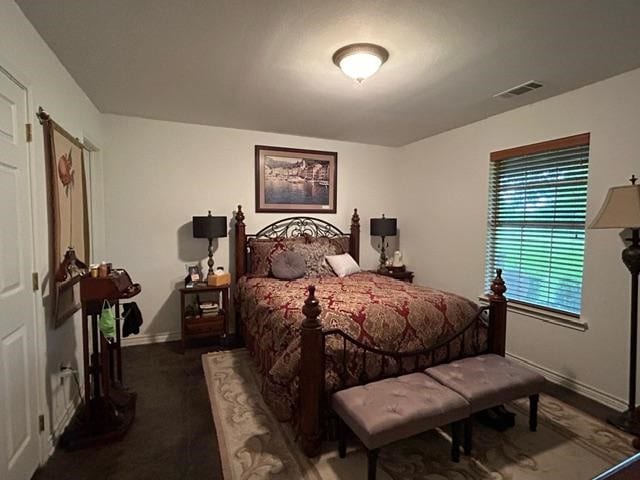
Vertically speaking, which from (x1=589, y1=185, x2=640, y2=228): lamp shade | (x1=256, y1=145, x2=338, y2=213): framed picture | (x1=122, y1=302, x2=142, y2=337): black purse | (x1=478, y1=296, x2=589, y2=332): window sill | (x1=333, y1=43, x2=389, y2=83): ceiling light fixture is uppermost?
(x1=333, y1=43, x2=389, y2=83): ceiling light fixture

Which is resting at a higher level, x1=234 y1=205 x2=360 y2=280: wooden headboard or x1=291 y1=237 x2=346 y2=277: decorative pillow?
x1=234 y1=205 x2=360 y2=280: wooden headboard

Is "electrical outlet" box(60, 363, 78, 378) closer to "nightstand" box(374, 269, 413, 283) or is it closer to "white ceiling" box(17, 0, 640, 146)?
"white ceiling" box(17, 0, 640, 146)

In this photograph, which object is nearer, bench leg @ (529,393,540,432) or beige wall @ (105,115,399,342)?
bench leg @ (529,393,540,432)

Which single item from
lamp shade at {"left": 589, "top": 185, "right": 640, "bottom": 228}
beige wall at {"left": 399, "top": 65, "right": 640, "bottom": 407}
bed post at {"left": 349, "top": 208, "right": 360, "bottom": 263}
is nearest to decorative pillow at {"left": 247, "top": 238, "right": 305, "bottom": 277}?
bed post at {"left": 349, "top": 208, "right": 360, "bottom": 263}

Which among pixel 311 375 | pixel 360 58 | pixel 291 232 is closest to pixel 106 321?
pixel 311 375

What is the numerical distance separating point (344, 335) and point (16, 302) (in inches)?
69.6

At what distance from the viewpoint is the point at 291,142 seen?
4477mm

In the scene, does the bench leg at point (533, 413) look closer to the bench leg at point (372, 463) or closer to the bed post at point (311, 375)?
the bench leg at point (372, 463)

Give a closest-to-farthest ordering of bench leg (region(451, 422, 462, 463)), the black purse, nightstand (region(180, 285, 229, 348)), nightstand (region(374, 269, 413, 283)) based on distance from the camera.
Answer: bench leg (region(451, 422, 462, 463)) < the black purse < nightstand (region(180, 285, 229, 348)) < nightstand (region(374, 269, 413, 283))

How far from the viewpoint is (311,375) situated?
6.47 feet

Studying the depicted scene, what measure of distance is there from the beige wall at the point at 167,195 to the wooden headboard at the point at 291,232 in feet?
0.42

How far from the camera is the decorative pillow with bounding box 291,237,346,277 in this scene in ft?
13.1

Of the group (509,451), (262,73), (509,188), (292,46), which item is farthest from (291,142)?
(509,451)

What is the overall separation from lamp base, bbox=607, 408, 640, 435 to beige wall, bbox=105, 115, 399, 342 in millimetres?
3710
